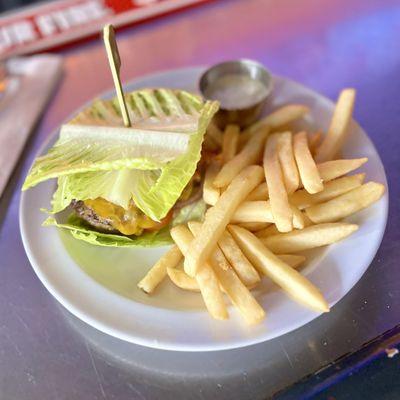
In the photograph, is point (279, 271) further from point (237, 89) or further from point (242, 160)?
point (237, 89)

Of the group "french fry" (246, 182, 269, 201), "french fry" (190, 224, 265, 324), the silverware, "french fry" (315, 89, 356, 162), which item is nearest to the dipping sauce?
the silverware

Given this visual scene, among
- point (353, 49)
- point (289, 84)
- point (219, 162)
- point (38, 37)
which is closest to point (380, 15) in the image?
point (353, 49)

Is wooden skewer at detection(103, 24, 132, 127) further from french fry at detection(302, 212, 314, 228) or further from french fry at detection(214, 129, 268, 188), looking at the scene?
french fry at detection(302, 212, 314, 228)

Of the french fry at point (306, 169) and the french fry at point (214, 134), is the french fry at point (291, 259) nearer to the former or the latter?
the french fry at point (306, 169)

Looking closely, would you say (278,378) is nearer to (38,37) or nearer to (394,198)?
(394,198)

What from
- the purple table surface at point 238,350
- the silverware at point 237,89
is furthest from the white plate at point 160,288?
the silverware at point 237,89

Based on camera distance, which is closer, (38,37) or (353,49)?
(353,49)
